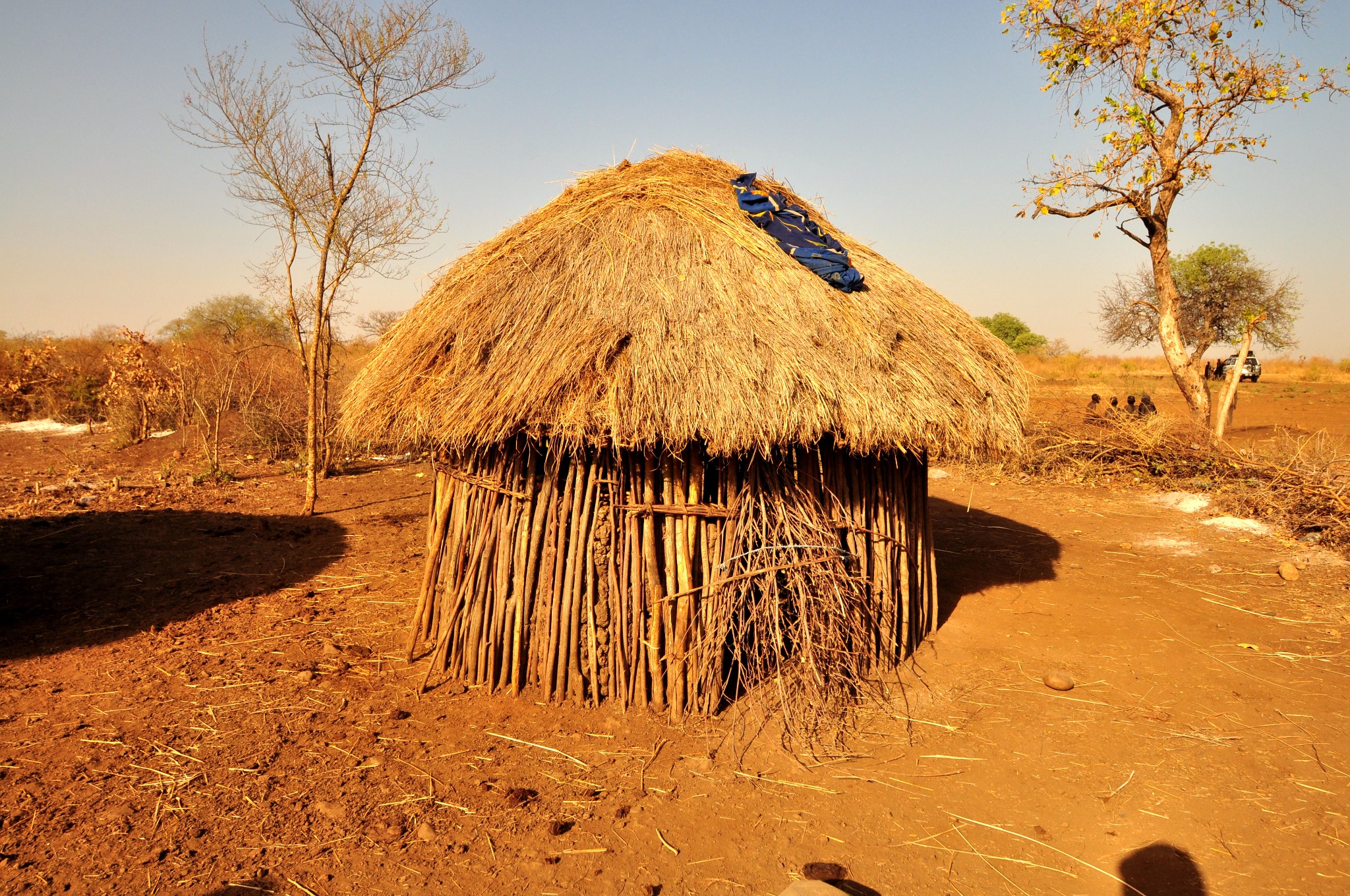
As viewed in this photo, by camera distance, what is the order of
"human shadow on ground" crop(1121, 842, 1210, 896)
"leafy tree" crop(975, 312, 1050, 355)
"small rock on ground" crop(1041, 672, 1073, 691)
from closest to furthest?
"human shadow on ground" crop(1121, 842, 1210, 896) → "small rock on ground" crop(1041, 672, 1073, 691) → "leafy tree" crop(975, 312, 1050, 355)

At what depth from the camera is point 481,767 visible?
373 centimetres

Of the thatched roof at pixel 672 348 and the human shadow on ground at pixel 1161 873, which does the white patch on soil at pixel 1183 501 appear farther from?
the human shadow on ground at pixel 1161 873

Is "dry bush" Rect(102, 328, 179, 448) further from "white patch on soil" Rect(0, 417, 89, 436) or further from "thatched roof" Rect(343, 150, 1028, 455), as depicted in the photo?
"thatched roof" Rect(343, 150, 1028, 455)

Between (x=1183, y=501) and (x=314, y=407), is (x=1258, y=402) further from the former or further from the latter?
(x=314, y=407)

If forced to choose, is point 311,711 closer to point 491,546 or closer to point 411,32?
point 491,546

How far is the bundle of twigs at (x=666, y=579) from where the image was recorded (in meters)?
4.14

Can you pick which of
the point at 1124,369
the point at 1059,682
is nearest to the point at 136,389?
the point at 1059,682

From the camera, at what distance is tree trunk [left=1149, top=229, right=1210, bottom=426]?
11328mm

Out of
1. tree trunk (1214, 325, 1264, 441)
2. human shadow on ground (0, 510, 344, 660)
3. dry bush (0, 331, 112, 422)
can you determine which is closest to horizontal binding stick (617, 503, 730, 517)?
human shadow on ground (0, 510, 344, 660)

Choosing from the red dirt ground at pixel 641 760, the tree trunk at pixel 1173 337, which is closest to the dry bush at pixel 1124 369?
the tree trunk at pixel 1173 337

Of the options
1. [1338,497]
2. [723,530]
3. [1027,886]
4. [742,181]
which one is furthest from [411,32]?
[1338,497]

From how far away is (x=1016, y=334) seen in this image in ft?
129

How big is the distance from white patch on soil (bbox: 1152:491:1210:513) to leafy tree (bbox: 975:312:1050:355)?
1171 inches

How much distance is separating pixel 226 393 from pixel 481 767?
32.9ft
